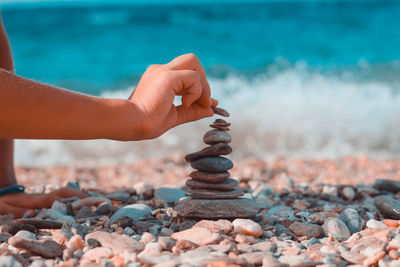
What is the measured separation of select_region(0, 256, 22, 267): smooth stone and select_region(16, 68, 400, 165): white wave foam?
14.1ft

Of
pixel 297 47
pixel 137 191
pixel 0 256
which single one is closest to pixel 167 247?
pixel 0 256

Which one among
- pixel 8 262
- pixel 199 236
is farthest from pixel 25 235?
pixel 199 236

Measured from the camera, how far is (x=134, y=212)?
2316 mm

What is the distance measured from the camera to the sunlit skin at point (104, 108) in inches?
63.1

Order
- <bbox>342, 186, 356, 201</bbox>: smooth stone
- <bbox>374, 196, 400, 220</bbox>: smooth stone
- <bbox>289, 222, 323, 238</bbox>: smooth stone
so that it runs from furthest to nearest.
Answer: <bbox>342, 186, 356, 201</bbox>: smooth stone < <bbox>374, 196, 400, 220</bbox>: smooth stone < <bbox>289, 222, 323, 238</bbox>: smooth stone

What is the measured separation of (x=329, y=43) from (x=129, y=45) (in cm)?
636

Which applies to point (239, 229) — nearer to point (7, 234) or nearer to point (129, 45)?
point (7, 234)

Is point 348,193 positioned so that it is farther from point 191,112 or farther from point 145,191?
point 191,112

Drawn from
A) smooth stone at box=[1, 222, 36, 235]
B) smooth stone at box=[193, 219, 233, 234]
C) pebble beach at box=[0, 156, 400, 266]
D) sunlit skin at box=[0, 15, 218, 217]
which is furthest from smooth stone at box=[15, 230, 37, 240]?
smooth stone at box=[193, 219, 233, 234]

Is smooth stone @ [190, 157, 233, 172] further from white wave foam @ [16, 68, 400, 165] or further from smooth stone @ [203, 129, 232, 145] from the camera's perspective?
white wave foam @ [16, 68, 400, 165]

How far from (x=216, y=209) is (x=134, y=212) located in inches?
17.7

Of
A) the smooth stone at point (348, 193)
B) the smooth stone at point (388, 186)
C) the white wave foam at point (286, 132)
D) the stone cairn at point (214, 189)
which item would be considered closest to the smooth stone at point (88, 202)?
the stone cairn at point (214, 189)

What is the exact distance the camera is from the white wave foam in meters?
6.11

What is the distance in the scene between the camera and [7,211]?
2.45 m
